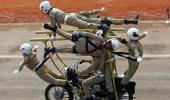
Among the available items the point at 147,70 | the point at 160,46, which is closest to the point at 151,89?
the point at 147,70

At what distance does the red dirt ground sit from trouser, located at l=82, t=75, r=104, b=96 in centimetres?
953

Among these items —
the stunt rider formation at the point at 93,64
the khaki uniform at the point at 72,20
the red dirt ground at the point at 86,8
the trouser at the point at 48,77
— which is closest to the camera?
the stunt rider formation at the point at 93,64

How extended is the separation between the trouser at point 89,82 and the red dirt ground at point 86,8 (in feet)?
31.3

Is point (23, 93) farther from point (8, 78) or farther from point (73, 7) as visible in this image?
point (73, 7)

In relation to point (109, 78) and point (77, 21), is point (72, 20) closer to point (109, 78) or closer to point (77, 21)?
point (77, 21)

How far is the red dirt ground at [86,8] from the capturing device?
22.7 metres

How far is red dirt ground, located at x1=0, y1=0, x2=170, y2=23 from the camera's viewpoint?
2273 centimetres

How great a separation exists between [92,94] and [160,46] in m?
5.90

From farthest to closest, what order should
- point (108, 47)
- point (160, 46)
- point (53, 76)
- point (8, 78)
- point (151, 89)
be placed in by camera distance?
point (160, 46) < point (8, 78) < point (151, 89) < point (53, 76) < point (108, 47)

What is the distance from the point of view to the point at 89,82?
42.1 ft

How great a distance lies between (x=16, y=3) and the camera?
2641cm

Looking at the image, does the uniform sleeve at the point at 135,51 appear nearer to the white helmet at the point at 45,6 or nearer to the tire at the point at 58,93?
the tire at the point at 58,93

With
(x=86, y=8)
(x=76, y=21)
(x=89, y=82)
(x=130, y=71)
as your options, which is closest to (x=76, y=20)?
(x=76, y=21)

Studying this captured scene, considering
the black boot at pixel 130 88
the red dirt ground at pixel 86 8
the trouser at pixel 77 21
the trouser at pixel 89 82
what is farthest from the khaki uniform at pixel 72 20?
the red dirt ground at pixel 86 8
